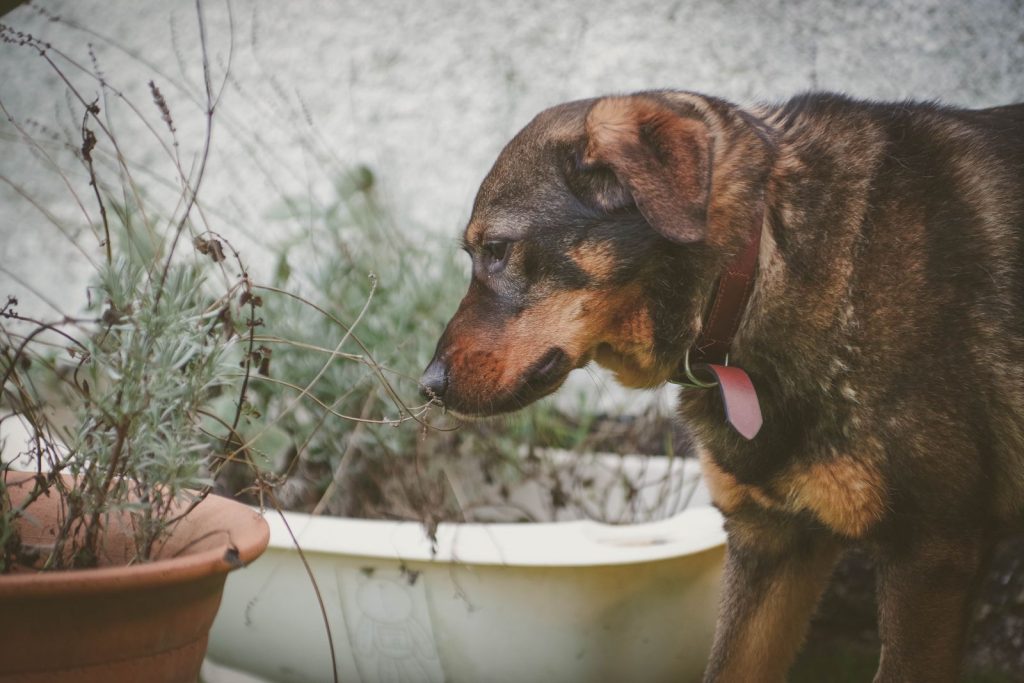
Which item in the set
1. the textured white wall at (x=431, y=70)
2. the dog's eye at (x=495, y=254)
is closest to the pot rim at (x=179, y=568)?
the dog's eye at (x=495, y=254)

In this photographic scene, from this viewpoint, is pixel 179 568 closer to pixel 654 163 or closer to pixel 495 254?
pixel 495 254

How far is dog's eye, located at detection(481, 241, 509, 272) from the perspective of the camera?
2.22 meters

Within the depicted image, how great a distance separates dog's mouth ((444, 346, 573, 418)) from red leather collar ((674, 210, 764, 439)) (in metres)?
0.29

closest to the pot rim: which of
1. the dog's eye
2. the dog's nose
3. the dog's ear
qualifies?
the dog's nose

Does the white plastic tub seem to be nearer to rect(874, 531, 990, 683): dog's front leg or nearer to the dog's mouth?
the dog's mouth

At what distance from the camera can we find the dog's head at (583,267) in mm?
2119

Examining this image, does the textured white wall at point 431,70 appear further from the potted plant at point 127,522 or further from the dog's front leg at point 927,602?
the dog's front leg at point 927,602

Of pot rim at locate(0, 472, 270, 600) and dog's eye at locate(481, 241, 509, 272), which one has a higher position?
dog's eye at locate(481, 241, 509, 272)

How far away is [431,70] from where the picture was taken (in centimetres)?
431

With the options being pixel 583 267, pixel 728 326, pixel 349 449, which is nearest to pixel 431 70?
pixel 349 449

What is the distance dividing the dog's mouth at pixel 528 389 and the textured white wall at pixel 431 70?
5.05ft

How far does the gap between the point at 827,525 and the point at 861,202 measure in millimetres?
718

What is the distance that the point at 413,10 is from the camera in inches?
170

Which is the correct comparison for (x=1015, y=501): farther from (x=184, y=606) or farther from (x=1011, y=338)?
(x=184, y=606)
